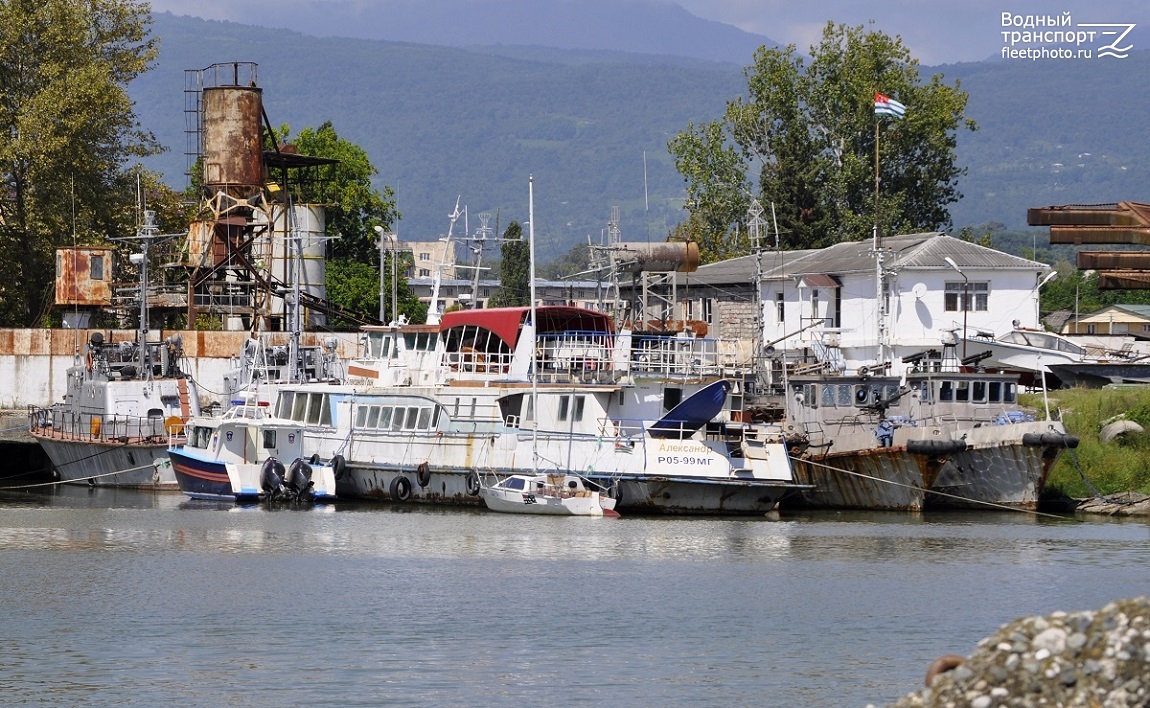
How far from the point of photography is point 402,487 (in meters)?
47.9

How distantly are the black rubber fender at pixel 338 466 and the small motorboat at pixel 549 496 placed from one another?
18.1 feet

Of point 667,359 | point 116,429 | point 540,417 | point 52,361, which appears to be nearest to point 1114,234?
point 667,359

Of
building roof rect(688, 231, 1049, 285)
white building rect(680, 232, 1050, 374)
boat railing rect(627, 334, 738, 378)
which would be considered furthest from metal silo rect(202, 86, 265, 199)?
boat railing rect(627, 334, 738, 378)

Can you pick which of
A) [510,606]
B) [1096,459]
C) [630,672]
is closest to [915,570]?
[510,606]

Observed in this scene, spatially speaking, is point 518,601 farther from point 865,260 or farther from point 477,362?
point 865,260

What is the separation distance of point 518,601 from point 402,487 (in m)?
17.8

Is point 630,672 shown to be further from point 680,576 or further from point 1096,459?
point 1096,459

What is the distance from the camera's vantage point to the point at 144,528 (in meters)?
42.3

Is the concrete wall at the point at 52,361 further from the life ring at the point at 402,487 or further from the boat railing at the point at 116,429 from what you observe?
the life ring at the point at 402,487

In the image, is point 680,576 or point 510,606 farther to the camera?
point 680,576

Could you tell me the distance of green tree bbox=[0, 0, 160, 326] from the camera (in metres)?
69.4

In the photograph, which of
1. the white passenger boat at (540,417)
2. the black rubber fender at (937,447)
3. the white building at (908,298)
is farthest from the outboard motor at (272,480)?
the white building at (908,298)

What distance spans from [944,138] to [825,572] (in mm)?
60797

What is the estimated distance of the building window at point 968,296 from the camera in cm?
6481
